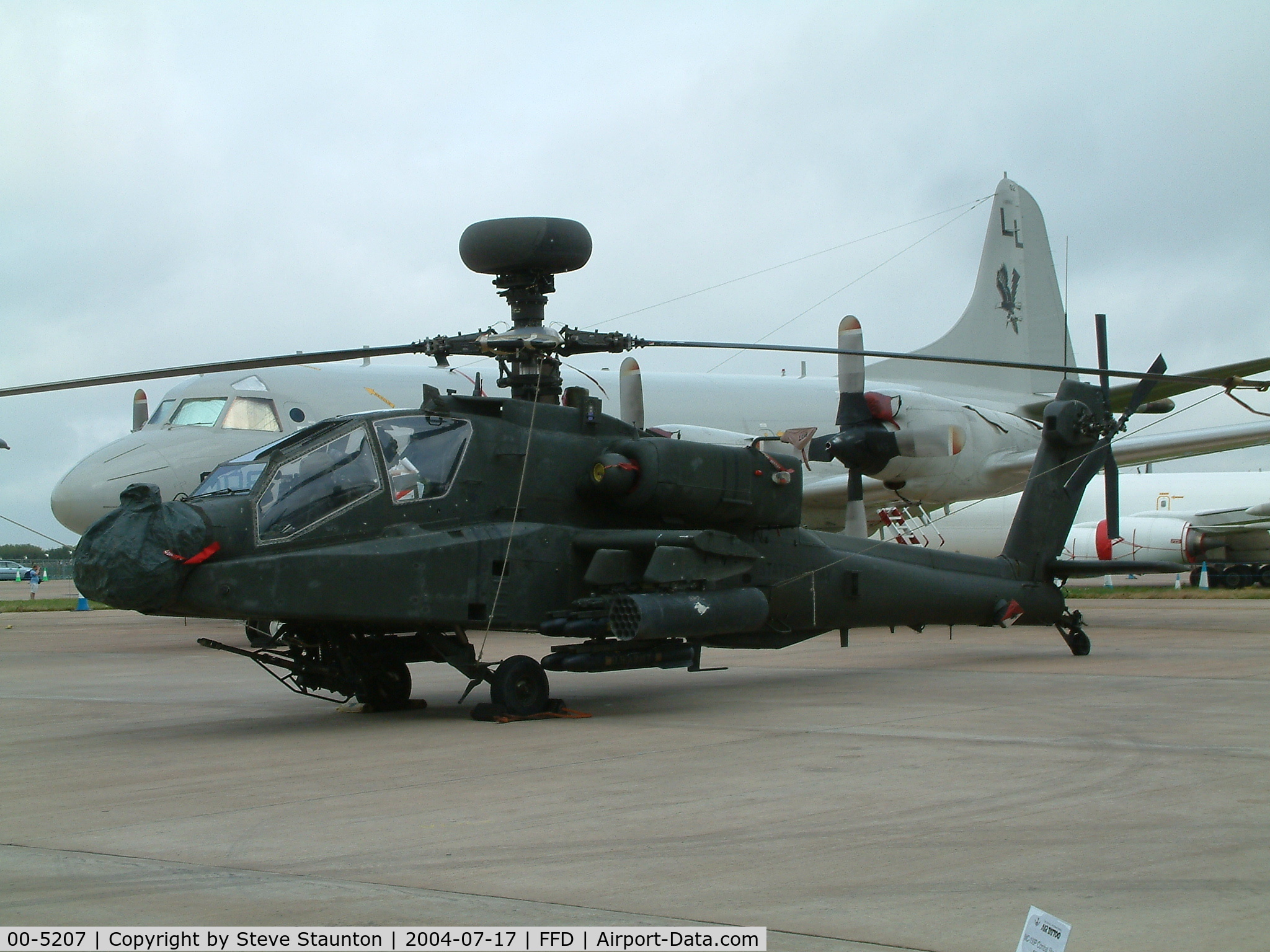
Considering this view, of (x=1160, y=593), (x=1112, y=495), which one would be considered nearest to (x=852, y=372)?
(x=1112, y=495)

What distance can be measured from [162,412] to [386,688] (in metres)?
9.55

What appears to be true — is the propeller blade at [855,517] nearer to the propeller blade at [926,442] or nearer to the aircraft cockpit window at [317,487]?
the propeller blade at [926,442]

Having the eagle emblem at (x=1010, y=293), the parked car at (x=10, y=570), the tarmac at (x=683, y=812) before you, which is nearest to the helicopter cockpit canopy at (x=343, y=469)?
the tarmac at (x=683, y=812)

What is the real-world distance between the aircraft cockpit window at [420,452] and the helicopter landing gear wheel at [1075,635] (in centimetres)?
799

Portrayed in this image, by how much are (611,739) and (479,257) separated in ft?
12.1

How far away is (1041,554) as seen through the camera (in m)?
13.3

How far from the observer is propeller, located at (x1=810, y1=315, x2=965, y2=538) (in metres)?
13.8

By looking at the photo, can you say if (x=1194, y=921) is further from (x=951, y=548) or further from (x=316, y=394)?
(x=951, y=548)

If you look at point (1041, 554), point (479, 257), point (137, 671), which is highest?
point (479, 257)

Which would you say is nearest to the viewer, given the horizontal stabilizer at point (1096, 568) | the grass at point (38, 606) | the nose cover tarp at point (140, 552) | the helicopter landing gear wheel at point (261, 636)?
the nose cover tarp at point (140, 552)

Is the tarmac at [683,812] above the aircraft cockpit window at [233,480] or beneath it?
beneath

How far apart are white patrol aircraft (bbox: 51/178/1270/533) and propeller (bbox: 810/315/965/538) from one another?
40 mm

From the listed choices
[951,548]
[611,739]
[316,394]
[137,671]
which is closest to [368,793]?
[611,739]

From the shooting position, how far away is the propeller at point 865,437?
1381 cm
